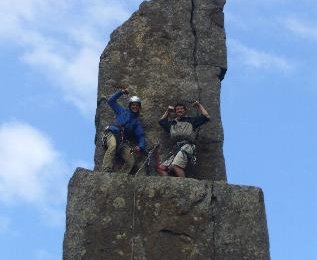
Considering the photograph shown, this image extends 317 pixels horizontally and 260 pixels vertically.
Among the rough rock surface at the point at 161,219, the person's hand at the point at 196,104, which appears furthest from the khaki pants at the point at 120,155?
the person's hand at the point at 196,104

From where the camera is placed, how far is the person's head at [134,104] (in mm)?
11930

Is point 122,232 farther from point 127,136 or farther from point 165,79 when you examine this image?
point 165,79

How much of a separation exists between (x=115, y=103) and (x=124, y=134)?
431mm

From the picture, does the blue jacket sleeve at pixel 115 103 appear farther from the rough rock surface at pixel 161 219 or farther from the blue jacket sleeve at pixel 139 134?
the rough rock surface at pixel 161 219

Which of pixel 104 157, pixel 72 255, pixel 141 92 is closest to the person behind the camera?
pixel 72 255

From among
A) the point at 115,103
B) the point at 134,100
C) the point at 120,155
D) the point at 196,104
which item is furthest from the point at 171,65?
the point at 120,155

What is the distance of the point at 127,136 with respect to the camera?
39.1ft

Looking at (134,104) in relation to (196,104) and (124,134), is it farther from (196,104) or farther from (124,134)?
(196,104)

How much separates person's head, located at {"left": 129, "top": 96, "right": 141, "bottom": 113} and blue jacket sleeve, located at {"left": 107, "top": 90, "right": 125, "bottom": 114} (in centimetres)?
12

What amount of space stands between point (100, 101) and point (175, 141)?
1.22m

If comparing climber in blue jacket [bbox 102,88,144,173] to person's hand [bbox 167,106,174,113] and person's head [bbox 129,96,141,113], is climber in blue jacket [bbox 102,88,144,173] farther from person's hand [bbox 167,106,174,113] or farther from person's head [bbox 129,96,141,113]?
person's hand [bbox 167,106,174,113]

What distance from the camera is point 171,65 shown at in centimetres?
1267

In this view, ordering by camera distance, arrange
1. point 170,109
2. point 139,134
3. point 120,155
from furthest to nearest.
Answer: point 170,109
point 139,134
point 120,155

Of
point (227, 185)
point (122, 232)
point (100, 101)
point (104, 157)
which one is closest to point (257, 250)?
point (227, 185)
